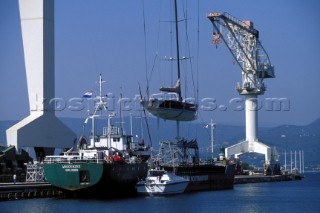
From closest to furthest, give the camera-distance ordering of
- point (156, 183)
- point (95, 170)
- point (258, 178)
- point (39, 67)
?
1. point (95, 170)
2. point (156, 183)
3. point (39, 67)
4. point (258, 178)

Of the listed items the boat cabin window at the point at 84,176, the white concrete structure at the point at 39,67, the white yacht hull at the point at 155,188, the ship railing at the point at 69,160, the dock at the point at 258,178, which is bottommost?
the dock at the point at 258,178

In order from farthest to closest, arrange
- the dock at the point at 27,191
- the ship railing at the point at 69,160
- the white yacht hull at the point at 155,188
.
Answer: the white yacht hull at the point at 155,188 < the ship railing at the point at 69,160 < the dock at the point at 27,191

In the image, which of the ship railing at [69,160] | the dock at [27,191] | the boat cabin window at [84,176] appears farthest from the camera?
the ship railing at [69,160]

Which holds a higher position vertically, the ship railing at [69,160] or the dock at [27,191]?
the ship railing at [69,160]

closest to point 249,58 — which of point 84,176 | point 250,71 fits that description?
point 250,71

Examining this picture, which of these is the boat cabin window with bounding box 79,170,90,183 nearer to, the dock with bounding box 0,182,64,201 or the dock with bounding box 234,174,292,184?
the dock with bounding box 0,182,64,201

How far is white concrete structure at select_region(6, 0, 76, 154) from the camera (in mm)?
81812

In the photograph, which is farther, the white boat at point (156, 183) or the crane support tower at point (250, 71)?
the crane support tower at point (250, 71)

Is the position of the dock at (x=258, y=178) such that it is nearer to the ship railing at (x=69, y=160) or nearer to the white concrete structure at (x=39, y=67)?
the white concrete structure at (x=39, y=67)

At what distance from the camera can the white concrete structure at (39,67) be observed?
81812 mm

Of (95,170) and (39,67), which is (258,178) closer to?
(39,67)

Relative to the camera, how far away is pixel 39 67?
8219 centimetres

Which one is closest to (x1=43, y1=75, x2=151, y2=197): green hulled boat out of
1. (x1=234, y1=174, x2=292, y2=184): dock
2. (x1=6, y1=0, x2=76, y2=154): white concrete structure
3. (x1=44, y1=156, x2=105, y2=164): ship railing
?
(x1=44, y1=156, x2=105, y2=164): ship railing

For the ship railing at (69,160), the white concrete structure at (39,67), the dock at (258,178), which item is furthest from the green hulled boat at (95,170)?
the dock at (258,178)
